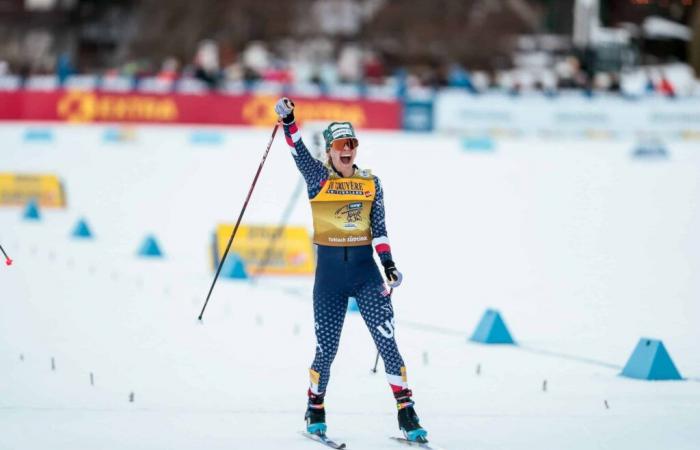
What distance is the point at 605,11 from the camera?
5159 centimetres

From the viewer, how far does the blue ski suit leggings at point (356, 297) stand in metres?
8.43

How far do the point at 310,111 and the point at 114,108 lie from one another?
5.78m

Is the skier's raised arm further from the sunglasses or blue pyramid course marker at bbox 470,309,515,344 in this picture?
blue pyramid course marker at bbox 470,309,515,344

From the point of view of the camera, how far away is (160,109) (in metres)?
41.0

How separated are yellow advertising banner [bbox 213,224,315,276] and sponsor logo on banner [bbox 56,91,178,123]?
2443cm

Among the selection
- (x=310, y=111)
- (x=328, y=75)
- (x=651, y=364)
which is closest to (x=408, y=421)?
(x=651, y=364)

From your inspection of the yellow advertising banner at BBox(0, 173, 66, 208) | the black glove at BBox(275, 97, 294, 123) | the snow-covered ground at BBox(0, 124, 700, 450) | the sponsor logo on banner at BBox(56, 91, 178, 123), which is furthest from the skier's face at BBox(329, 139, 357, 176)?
the sponsor logo on banner at BBox(56, 91, 178, 123)

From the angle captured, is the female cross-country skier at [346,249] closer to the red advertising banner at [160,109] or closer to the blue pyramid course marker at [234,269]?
the blue pyramid course marker at [234,269]

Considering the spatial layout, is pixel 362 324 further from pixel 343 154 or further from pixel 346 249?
pixel 343 154

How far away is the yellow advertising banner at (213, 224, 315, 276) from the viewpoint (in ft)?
54.9

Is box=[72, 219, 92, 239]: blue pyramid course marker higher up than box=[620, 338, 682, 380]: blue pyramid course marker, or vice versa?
box=[620, 338, 682, 380]: blue pyramid course marker

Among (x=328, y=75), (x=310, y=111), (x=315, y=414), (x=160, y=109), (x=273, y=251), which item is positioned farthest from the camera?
(x=328, y=75)

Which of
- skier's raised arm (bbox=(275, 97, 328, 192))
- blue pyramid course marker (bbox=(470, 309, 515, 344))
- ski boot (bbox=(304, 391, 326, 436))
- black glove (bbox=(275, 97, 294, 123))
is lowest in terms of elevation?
blue pyramid course marker (bbox=(470, 309, 515, 344))

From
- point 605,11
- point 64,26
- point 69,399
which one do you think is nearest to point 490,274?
point 69,399
